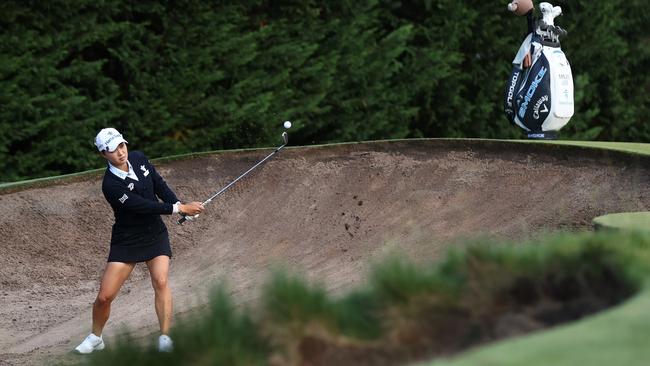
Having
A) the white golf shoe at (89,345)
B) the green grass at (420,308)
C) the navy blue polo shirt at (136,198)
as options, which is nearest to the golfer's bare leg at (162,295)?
the navy blue polo shirt at (136,198)

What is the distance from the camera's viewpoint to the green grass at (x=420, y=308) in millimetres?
4059

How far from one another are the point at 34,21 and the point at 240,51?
2.83 m

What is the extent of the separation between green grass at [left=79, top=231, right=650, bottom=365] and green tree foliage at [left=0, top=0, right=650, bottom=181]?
9.27 meters

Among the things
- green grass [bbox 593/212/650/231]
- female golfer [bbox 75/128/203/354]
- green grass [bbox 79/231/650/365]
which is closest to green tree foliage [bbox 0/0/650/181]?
female golfer [bbox 75/128/203/354]

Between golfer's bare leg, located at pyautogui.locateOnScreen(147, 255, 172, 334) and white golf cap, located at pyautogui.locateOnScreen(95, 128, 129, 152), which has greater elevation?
white golf cap, located at pyautogui.locateOnScreen(95, 128, 129, 152)

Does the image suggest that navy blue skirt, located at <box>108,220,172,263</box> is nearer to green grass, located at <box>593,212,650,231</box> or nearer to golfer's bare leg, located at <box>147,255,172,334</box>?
golfer's bare leg, located at <box>147,255,172,334</box>

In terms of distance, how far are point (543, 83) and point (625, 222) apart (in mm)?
5271

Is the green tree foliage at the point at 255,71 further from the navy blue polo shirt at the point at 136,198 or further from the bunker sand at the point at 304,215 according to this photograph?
the navy blue polo shirt at the point at 136,198

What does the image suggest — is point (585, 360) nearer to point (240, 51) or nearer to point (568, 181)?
point (568, 181)

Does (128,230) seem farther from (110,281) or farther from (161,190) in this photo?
(161,190)

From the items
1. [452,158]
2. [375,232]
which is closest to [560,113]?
[452,158]

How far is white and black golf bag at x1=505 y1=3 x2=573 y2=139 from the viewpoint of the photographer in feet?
39.5

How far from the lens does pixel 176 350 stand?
4.36m

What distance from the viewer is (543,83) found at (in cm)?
1205
